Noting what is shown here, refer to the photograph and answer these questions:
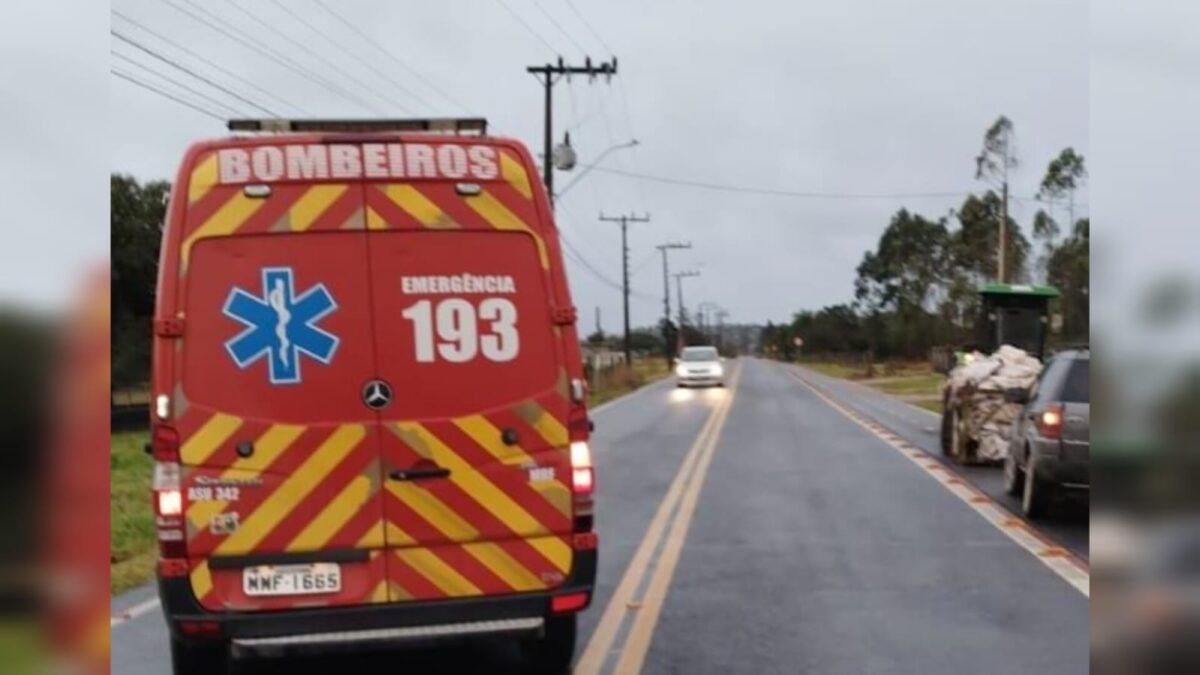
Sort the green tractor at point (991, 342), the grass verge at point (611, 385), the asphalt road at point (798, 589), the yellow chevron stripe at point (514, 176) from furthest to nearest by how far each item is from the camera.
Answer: the grass verge at point (611, 385), the green tractor at point (991, 342), the asphalt road at point (798, 589), the yellow chevron stripe at point (514, 176)

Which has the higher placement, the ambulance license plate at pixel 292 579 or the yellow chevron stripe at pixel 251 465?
the yellow chevron stripe at pixel 251 465

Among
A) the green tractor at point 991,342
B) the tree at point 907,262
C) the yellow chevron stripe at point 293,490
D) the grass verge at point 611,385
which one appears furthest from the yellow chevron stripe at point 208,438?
the tree at point 907,262

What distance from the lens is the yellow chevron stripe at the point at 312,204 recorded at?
5113mm

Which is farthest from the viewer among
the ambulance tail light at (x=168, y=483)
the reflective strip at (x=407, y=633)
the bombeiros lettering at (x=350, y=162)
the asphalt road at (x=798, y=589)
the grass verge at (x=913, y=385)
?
the grass verge at (x=913, y=385)

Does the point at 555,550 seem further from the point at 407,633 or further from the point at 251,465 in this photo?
the point at 251,465

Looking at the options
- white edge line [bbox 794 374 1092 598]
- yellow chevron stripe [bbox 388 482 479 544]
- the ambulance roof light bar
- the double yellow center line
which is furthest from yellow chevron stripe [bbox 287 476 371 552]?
white edge line [bbox 794 374 1092 598]

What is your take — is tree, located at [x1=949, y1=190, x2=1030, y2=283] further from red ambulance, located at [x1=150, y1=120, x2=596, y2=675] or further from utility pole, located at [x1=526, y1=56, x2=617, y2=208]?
red ambulance, located at [x1=150, y1=120, x2=596, y2=675]

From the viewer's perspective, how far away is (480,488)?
5215mm

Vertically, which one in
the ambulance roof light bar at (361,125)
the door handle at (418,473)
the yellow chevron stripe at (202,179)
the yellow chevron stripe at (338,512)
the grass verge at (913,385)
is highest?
the ambulance roof light bar at (361,125)

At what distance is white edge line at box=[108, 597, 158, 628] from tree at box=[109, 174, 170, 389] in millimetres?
2164

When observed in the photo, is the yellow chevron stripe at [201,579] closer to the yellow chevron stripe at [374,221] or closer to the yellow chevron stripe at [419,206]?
the yellow chevron stripe at [374,221]

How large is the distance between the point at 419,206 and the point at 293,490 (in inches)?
50.8

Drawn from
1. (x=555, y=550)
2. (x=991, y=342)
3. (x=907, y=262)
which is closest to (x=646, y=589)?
(x=555, y=550)

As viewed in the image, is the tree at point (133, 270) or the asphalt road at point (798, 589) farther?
the asphalt road at point (798, 589)
